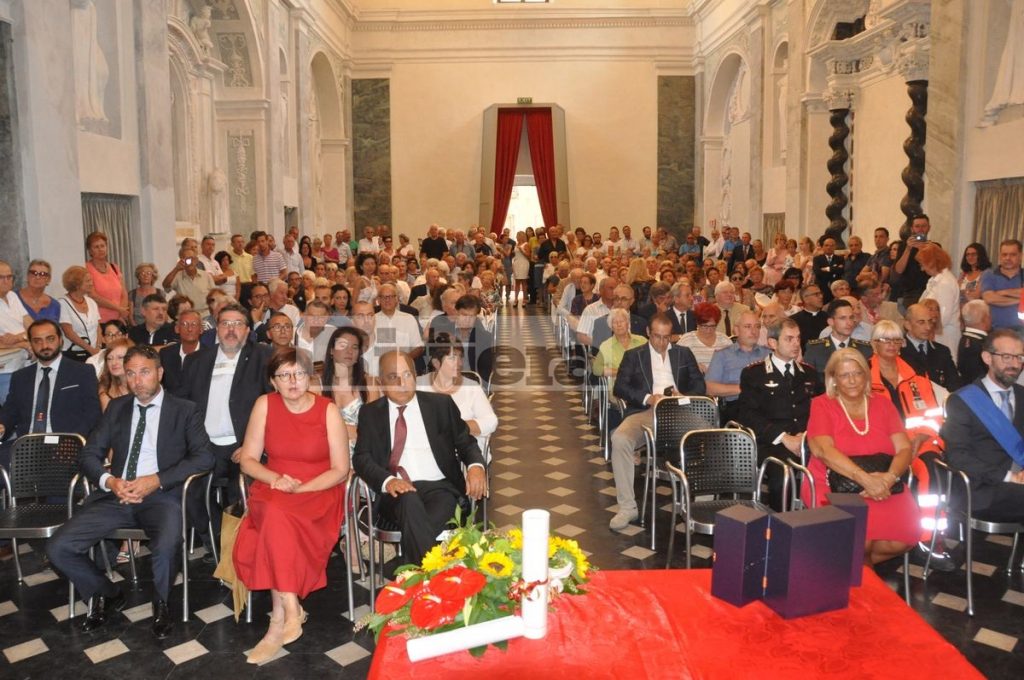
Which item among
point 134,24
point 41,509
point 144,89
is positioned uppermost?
point 134,24

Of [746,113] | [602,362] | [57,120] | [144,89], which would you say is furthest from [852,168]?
[57,120]

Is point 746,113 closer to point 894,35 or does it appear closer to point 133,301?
point 894,35

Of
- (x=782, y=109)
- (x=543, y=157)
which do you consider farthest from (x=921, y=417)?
(x=543, y=157)

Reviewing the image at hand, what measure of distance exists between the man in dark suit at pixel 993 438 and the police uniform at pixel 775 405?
0.89 metres

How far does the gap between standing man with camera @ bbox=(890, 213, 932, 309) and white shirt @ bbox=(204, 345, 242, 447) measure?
7.48 meters

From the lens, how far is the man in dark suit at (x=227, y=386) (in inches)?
217

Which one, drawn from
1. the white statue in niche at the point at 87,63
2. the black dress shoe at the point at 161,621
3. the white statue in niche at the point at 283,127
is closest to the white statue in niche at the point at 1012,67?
the black dress shoe at the point at 161,621

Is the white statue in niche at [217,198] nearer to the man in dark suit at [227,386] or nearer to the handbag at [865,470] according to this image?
the man in dark suit at [227,386]

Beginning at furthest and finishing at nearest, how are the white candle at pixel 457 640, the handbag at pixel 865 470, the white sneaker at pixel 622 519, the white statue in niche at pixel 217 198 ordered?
the white statue in niche at pixel 217 198
the white sneaker at pixel 622 519
the handbag at pixel 865 470
the white candle at pixel 457 640

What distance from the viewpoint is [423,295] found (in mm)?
11523

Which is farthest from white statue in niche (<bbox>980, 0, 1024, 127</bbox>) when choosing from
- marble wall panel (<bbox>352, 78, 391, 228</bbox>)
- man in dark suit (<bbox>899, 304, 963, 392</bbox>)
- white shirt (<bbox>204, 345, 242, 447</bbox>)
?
marble wall panel (<bbox>352, 78, 391, 228</bbox>)

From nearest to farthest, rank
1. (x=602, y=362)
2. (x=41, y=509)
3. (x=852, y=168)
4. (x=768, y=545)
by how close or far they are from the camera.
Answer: (x=768, y=545)
(x=41, y=509)
(x=602, y=362)
(x=852, y=168)

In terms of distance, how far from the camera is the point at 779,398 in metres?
5.56

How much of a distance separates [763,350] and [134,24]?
25.3 ft
